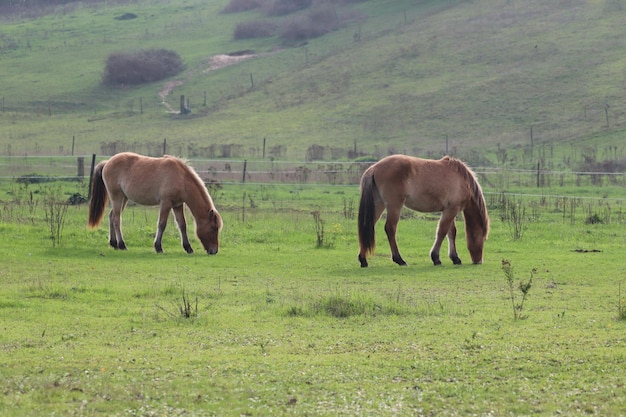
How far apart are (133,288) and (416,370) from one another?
5648mm

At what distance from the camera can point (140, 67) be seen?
78.0 m

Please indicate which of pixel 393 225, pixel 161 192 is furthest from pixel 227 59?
pixel 393 225

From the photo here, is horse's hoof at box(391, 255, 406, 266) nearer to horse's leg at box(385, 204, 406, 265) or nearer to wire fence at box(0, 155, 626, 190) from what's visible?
horse's leg at box(385, 204, 406, 265)

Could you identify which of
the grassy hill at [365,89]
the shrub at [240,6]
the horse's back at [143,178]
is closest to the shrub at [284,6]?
the shrub at [240,6]

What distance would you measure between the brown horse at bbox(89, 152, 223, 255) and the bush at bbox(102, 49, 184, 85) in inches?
2358

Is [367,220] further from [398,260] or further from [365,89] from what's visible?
[365,89]

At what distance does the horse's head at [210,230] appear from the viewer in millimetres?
17859

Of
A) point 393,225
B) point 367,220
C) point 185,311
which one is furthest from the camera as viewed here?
point 393,225

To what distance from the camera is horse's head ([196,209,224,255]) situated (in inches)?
703

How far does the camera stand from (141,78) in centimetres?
7844

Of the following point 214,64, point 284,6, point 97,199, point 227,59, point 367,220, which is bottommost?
point 367,220

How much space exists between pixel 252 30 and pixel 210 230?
73686 mm

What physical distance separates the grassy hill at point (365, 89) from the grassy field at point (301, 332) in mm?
31759

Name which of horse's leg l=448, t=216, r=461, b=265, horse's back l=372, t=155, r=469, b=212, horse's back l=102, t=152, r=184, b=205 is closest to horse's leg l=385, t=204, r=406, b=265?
horse's back l=372, t=155, r=469, b=212
